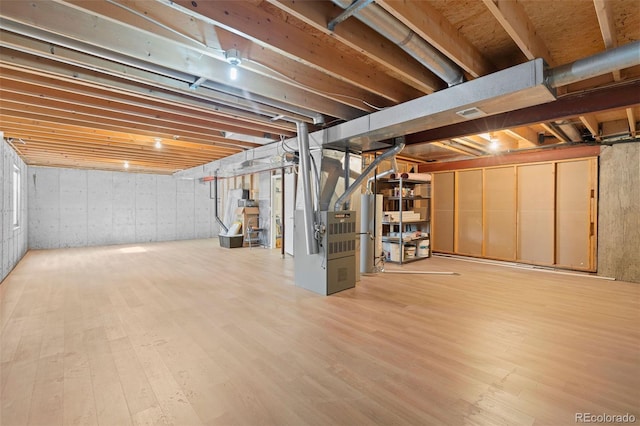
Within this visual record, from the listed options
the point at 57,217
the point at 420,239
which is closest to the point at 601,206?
the point at 420,239

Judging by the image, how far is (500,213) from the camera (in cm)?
620

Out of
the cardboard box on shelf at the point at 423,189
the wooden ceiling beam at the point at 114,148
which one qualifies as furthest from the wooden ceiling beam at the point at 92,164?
the cardboard box on shelf at the point at 423,189

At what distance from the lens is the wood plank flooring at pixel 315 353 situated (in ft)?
5.74

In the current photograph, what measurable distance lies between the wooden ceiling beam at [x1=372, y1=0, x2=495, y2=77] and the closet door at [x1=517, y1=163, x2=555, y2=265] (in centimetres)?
411

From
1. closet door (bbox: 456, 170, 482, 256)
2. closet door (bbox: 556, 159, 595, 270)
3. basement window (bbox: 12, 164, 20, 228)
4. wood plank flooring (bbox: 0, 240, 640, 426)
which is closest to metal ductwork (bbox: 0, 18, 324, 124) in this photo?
wood plank flooring (bbox: 0, 240, 640, 426)

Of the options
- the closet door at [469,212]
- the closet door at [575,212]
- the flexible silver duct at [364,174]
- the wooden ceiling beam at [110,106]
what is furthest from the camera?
the closet door at [469,212]

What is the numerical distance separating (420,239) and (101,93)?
6079mm

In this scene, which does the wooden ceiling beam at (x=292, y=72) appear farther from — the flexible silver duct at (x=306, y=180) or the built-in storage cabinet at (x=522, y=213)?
the built-in storage cabinet at (x=522, y=213)

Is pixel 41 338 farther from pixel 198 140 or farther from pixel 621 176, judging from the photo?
pixel 621 176

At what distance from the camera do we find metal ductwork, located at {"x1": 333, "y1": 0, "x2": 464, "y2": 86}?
1807 millimetres

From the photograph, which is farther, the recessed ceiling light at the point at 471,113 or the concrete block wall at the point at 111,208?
the concrete block wall at the point at 111,208

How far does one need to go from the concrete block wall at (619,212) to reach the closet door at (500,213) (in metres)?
1.32

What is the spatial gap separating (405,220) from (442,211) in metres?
1.49

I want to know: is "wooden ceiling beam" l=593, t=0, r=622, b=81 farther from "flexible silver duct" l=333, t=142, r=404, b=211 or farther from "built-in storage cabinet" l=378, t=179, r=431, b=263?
"built-in storage cabinet" l=378, t=179, r=431, b=263
